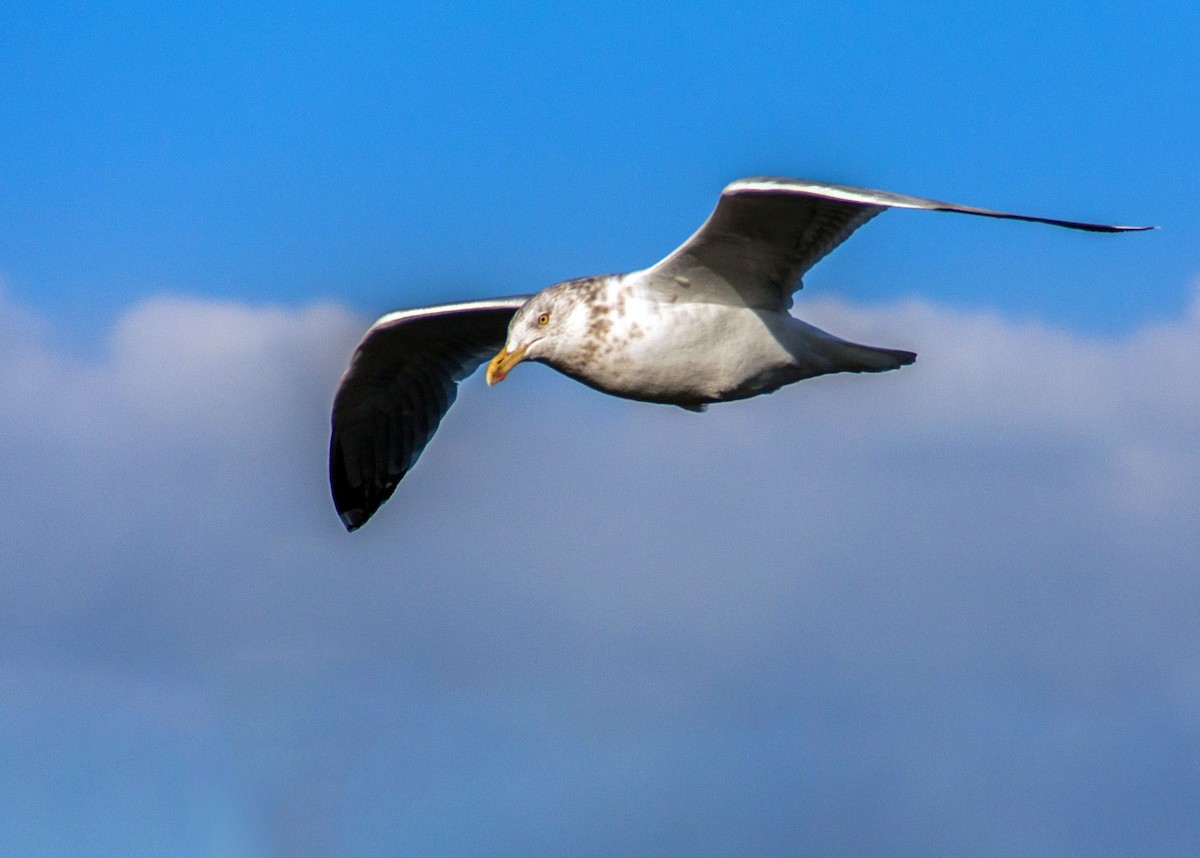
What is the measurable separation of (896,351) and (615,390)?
1.99 metres

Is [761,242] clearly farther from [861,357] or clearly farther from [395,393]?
[395,393]

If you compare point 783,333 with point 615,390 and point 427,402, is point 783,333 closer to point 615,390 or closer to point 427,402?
point 615,390

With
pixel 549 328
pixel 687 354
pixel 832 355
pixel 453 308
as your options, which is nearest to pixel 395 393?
pixel 453 308

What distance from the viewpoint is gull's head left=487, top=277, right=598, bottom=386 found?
34.1 ft

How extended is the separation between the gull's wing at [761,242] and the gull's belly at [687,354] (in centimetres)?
13

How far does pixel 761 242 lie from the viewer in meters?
10.3

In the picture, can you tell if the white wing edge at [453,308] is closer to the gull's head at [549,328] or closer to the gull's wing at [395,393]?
the gull's wing at [395,393]

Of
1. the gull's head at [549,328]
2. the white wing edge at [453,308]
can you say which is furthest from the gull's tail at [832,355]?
the white wing edge at [453,308]

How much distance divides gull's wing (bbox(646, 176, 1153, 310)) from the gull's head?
1.67 feet

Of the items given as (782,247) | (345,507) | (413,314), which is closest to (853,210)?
(782,247)

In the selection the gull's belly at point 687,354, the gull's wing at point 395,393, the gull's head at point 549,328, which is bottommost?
the gull's wing at point 395,393

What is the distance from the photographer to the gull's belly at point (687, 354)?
1035 cm

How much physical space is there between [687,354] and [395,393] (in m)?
4.15

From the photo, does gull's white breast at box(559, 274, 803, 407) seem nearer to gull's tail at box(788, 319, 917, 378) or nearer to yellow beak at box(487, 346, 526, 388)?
gull's tail at box(788, 319, 917, 378)
